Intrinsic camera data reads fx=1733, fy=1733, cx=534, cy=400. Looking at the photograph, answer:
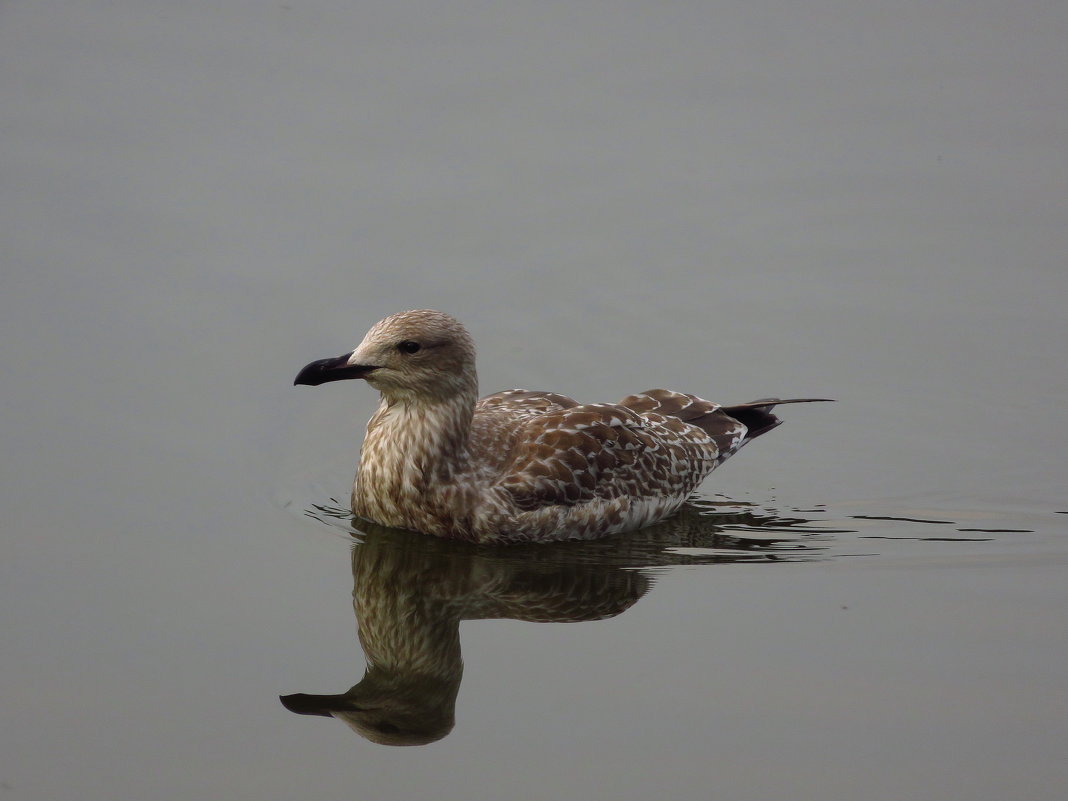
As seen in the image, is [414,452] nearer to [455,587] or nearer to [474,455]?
[474,455]

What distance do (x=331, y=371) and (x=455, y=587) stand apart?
4.71 feet

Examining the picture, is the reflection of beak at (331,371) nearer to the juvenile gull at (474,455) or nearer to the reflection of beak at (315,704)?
the juvenile gull at (474,455)

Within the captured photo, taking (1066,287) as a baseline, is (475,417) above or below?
below

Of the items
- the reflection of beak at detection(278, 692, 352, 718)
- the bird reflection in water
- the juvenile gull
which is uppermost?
the juvenile gull

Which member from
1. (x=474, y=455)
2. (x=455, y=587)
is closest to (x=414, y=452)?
(x=474, y=455)

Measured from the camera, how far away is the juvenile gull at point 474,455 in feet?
33.5

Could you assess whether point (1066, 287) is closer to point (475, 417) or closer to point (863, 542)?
point (863, 542)

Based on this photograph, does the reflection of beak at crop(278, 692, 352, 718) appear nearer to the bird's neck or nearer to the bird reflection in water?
the bird reflection in water

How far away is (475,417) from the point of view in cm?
1091

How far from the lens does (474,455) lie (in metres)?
10.6

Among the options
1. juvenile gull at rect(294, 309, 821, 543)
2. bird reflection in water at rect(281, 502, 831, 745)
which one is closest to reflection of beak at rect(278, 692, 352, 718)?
bird reflection in water at rect(281, 502, 831, 745)

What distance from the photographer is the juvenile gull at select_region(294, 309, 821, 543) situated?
33.5 ft

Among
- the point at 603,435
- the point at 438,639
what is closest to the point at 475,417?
the point at 603,435

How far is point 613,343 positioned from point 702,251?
139 centimetres
